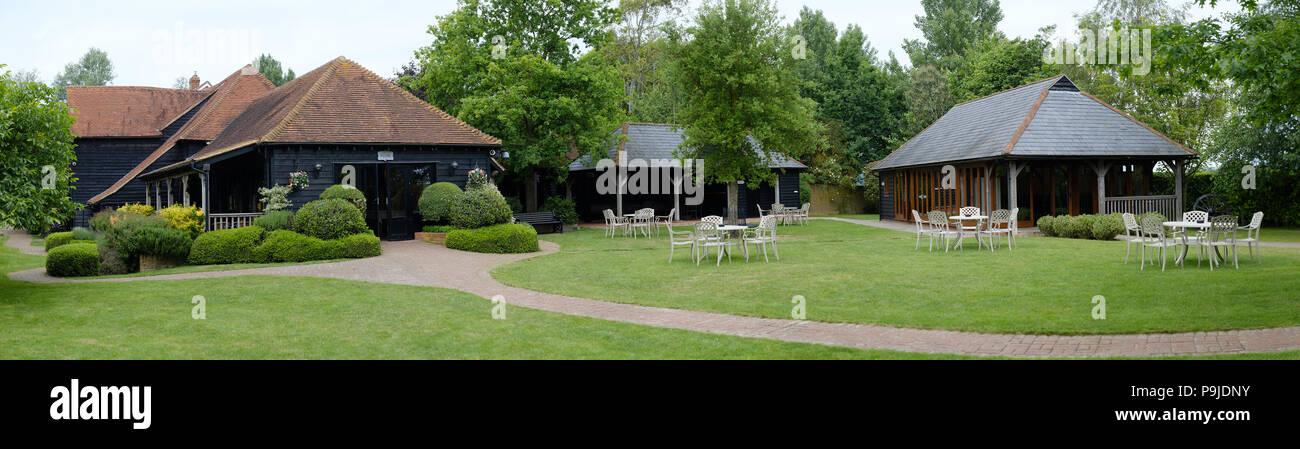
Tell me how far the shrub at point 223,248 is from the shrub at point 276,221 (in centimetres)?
64

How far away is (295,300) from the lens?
10570 millimetres

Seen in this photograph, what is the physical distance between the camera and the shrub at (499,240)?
18.5 meters

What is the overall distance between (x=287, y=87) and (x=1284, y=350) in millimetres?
27918

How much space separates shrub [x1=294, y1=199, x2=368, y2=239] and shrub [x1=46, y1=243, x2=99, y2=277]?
12.5 ft

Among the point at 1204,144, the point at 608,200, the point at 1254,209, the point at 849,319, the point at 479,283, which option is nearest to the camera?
the point at 849,319

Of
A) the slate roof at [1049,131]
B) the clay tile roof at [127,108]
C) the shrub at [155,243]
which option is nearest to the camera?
the shrub at [155,243]

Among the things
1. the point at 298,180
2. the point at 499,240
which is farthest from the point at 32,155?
the point at 298,180

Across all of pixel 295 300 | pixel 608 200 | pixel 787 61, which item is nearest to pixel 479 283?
pixel 295 300

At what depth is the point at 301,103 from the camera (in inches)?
876

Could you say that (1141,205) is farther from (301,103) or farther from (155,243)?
(155,243)

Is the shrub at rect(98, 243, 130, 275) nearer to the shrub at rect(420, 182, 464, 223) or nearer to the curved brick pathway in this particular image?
the shrub at rect(420, 182, 464, 223)

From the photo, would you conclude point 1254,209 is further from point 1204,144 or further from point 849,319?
point 849,319

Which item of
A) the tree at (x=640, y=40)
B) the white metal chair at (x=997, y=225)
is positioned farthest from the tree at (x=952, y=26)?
the white metal chair at (x=997, y=225)

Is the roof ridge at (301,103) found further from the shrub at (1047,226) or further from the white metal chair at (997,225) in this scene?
the shrub at (1047,226)
